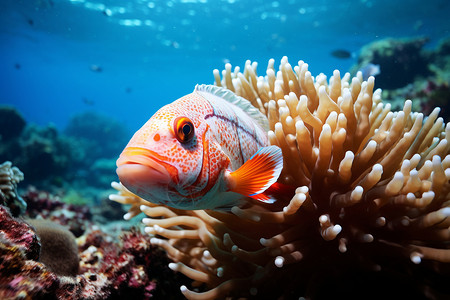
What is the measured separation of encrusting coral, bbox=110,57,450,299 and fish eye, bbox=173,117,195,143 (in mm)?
820

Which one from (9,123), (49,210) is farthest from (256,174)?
(9,123)

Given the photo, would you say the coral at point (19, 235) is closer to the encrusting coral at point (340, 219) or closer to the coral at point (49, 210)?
the encrusting coral at point (340, 219)

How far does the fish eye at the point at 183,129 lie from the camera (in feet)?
5.17

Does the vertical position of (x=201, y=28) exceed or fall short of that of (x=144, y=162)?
it exceeds it

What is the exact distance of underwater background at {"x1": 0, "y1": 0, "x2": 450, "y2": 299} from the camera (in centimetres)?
570

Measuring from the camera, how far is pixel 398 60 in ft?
43.9

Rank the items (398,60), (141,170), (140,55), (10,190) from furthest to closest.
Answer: (140,55)
(398,60)
(10,190)
(141,170)

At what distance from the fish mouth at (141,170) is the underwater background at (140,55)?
0.89 meters

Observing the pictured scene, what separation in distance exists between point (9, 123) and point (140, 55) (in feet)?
105

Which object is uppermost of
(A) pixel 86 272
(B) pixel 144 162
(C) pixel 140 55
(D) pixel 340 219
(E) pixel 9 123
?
(C) pixel 140 55

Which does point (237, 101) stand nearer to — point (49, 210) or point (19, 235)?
point (19, 235)

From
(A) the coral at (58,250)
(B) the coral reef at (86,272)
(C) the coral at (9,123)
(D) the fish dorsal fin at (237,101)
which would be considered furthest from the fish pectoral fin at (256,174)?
(C) the coral at (9,123)

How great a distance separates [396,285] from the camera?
205cm

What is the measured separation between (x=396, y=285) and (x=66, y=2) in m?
34.1
